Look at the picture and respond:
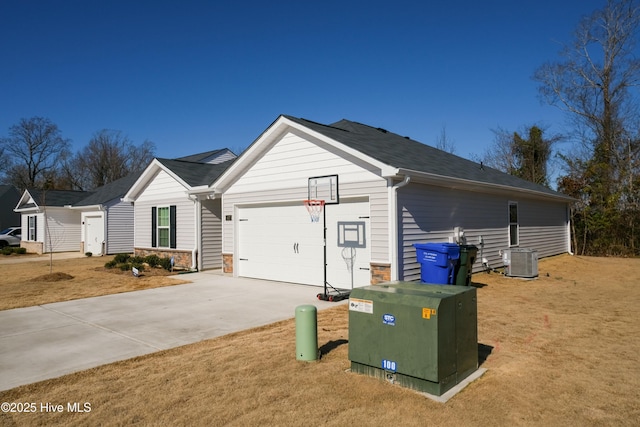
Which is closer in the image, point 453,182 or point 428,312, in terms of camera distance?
point 428,312

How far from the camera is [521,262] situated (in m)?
11.9

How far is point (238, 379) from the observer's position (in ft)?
14.9

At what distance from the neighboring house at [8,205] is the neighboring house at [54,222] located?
49.5ft

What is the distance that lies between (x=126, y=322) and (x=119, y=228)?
1733 cm

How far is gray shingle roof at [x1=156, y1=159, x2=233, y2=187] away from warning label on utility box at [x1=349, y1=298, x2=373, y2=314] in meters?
11.5

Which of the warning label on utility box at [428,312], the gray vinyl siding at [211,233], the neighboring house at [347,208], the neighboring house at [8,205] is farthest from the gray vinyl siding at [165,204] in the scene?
the neighboring house at [8,205]

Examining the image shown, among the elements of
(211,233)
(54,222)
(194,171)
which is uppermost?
(194,171)

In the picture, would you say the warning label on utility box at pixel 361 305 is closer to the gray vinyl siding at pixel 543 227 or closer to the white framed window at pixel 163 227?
the gray vinyl siding at pixel 543 227

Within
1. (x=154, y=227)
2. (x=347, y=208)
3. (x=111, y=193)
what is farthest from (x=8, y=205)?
(x=347, y=208)

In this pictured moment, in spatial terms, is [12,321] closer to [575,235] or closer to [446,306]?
[446,306]

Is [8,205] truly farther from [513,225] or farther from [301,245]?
[513,225]

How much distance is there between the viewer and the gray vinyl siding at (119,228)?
22578mm

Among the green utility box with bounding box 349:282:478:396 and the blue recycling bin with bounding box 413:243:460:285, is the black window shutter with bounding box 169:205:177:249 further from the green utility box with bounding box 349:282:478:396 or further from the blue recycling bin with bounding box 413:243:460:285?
the green utility box with bounding box 349:282:478:396

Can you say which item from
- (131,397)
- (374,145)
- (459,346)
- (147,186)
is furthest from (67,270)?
(459,346)
